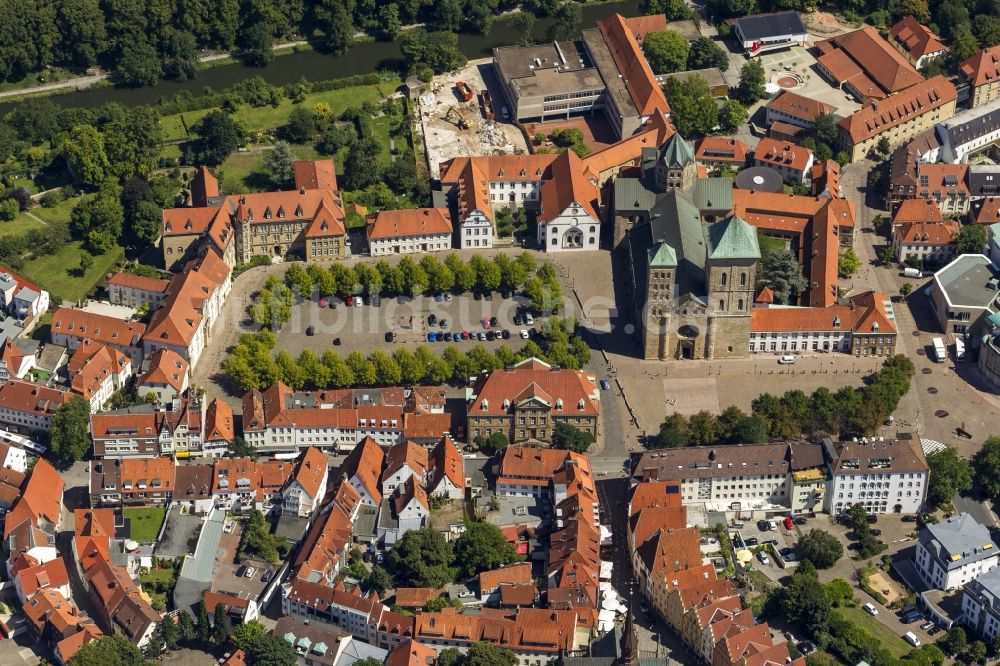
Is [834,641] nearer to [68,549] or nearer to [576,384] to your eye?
[576,384]

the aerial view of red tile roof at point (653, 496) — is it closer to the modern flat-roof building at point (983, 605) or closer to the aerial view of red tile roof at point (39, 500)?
the modern flat-roof building at point (983, 605)

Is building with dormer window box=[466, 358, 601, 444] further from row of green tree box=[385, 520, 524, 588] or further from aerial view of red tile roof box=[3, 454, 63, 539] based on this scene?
aerial view of red tile roof box=[3, 454, 63, 539]

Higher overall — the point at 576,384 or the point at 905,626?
the point at 576,384

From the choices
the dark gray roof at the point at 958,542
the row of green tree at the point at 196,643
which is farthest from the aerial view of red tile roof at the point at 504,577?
the dark gray roof at the point at 958,542

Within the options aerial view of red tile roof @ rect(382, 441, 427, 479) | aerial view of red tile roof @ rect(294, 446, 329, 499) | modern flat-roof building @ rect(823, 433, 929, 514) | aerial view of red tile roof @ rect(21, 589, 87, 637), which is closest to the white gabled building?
aerial view of red tile roof @ rect(294, 446, 329, 499)

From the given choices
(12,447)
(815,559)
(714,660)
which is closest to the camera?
(714,660)

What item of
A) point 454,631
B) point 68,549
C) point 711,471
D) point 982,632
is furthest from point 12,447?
point 982,632

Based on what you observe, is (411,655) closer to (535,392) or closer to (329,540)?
(329,540)
